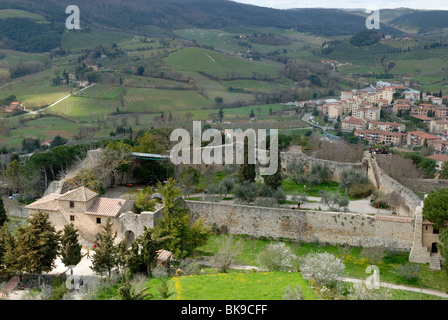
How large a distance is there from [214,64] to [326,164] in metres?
87.6

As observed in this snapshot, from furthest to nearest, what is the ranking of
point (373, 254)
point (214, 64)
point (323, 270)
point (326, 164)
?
point (214, 64), point (326, 164), point (373, 254), point (323, 270)

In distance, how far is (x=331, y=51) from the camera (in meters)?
151

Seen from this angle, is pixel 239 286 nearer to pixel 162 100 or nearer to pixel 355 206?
pixel 355 206

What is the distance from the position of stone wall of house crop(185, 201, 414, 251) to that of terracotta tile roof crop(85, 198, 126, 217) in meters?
4.06

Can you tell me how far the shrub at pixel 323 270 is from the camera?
16766 mm

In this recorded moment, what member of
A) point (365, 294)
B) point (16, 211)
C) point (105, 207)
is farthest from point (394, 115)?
point (365, 294)

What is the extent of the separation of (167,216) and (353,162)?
61.2ft

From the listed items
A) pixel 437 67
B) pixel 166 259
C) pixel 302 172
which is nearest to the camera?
pixel 166 259

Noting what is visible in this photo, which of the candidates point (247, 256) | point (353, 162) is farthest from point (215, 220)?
point (353, 162)

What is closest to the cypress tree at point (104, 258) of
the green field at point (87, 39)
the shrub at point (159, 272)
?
the shrub at point (159, 272)

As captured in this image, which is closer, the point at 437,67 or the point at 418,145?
the point at 418,145

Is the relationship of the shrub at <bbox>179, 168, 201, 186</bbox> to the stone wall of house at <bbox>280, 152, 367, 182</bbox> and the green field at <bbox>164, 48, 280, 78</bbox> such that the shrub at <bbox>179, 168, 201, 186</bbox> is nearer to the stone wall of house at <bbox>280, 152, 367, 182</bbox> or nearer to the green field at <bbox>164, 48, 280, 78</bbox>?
the stone wall of house at <bbox>280, 152, 367, 182</bbox>

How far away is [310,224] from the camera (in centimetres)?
2362

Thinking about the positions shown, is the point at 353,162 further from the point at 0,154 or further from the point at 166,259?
the point at 0,154
